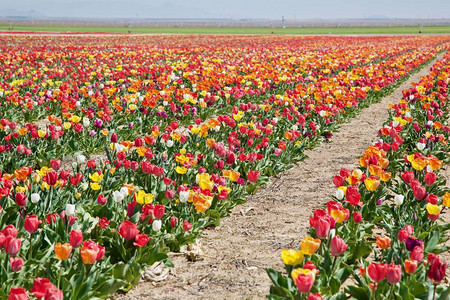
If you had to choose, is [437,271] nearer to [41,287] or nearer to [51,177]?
[41,287]

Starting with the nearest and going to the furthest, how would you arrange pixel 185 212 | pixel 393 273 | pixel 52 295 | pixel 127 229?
pixel 52 295 → pixel 393 273 → pixel 127 229 → pixel 185 212

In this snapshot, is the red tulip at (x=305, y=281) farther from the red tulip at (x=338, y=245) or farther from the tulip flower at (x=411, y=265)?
the tulip flower at (x=411, y=265)

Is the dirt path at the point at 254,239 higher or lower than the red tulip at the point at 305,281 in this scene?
lower

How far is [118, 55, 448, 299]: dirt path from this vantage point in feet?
11.9

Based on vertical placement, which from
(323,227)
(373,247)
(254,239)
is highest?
(323,227)

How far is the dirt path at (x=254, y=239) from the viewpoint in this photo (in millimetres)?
3641

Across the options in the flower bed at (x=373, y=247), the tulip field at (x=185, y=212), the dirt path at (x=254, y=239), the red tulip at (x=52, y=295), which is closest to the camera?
the red tulip at (x=52, y=295)

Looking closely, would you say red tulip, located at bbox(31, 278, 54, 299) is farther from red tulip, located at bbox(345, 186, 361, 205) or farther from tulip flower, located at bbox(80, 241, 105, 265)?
red tulip, located at bbox(345, 186, 361, 205)

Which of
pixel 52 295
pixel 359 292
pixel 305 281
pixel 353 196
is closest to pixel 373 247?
pixel 353 196

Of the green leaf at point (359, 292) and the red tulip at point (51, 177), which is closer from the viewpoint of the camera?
the green leaf at point (359, 292)

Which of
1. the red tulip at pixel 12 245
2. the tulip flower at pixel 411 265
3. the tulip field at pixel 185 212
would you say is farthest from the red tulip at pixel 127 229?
the tulip flower at pixel 411 265

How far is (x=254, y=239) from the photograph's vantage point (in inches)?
181

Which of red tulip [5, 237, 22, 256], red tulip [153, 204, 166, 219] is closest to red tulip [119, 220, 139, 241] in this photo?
red tulip [153, 204, 166, 219]

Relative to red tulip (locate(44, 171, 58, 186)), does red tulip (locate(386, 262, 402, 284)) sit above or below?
below
